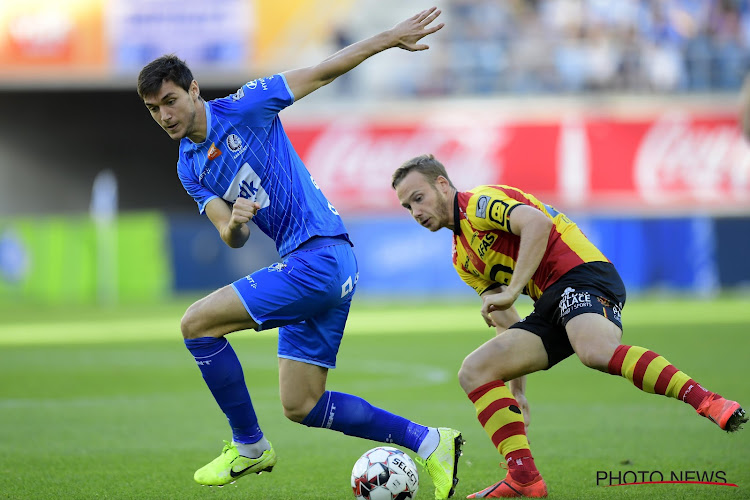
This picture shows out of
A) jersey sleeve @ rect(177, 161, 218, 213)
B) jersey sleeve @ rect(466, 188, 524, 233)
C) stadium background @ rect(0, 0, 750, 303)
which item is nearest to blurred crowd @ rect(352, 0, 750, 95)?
stadium background @ rect(0, 0, 750, 303)

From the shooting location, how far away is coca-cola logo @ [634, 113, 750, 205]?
1029 inches

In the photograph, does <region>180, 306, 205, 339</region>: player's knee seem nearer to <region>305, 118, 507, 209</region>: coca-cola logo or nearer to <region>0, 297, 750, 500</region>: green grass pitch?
<region>0, 297, 750, 500</region>: green grass pitch

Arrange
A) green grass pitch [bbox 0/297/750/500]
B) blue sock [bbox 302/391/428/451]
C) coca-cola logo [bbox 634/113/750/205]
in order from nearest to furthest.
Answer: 1. blue sock [bbox 302/391/428/451]
2. green grass pitch [bbox 0/297/750/500]
3. coca-cola logo [bbox 634/113/750/205]

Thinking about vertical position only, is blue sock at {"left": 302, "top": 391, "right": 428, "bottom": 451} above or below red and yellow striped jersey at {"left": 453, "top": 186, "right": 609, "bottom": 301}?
below

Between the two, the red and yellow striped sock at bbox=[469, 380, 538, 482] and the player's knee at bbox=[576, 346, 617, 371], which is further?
the red and yellow striped sock at bbox=[469, 380, 538, 482]

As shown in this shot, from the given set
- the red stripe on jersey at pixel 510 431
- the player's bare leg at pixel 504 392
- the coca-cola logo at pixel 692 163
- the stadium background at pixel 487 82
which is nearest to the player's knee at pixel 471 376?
the player's bare leg at pixel 504 392

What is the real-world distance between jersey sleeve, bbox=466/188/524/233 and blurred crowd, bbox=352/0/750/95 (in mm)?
21920

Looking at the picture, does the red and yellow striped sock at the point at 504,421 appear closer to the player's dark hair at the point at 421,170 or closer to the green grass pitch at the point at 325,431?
the green grass pitch at the point at 325,431

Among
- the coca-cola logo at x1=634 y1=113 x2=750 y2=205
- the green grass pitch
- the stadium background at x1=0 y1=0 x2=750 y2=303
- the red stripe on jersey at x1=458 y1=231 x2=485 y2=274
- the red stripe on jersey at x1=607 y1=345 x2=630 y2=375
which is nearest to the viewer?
the red stripe on jersey at x1=607 y1=345 x2=630 y2=375

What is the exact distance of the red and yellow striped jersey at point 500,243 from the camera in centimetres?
563

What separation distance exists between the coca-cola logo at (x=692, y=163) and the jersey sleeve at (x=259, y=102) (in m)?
21.9

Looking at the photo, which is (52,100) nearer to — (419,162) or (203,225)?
(203,225)

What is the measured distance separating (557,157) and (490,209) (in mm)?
21698

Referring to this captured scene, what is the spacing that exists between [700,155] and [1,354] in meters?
18.4
